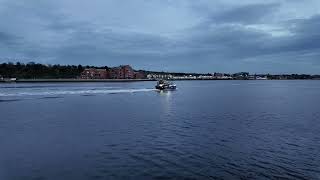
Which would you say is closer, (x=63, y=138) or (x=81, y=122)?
(x=63, y=138)

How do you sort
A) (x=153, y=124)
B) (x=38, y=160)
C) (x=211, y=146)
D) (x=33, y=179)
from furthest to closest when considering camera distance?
1. (x=153, y=124)
2. (x=211, y=146)
3. (x=38, y=160)
4. (x=33, y=179)

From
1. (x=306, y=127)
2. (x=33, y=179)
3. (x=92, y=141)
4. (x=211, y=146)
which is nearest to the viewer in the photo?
(x=33, y=179)

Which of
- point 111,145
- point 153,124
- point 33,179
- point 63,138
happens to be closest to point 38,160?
point 33,179

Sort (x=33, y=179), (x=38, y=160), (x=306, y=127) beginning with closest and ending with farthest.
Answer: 1. (x=33, y=179)
2. (x=38, y=160)
3. (x=306, y=127)

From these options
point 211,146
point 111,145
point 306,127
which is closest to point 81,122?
point 111,145

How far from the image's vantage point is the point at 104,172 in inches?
746

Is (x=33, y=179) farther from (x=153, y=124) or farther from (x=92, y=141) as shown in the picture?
(x=153, y=124)

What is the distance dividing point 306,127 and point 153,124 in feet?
42.5

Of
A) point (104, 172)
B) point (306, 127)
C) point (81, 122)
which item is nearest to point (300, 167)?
point (104, 172)

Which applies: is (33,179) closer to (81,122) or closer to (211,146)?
(211,146)

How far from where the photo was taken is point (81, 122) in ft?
130

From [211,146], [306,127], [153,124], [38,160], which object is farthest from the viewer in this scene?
[153,124]

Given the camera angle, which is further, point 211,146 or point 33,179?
point 211,146

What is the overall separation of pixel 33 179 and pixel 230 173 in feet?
28.1
